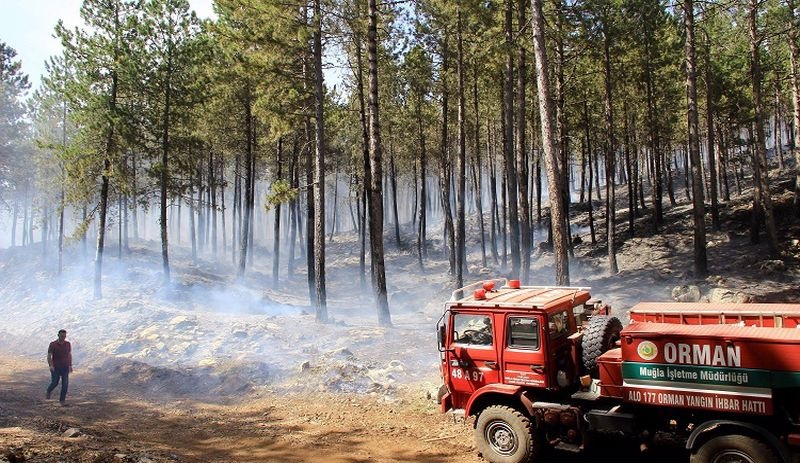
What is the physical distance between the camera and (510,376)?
7680 mm

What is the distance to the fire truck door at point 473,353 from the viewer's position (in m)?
7.84

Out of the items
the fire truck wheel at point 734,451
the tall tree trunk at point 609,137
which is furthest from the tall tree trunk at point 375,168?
the tall tree trunk at point 609,137

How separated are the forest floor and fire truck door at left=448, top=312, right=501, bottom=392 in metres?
1.33

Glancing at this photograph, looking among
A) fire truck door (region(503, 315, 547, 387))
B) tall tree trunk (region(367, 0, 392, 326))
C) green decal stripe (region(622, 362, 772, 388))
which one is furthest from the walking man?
green decal stripe (region(622, 362, 772, 388))

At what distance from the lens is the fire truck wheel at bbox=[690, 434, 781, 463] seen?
5793 mm

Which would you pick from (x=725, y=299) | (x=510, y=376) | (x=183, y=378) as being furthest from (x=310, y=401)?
(x=725, y=299)

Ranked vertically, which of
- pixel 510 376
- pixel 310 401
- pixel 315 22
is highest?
pixel 315 22

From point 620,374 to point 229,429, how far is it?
7.70 m

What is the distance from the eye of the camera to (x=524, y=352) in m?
7.55

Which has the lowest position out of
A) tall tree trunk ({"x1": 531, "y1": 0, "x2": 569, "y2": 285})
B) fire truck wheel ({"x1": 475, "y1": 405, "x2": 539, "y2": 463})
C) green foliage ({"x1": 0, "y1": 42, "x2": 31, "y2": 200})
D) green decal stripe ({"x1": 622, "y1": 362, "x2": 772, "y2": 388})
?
fire truck wheel ({"x1": 475, "y1": 405, "x2": 539, "y2": 463})

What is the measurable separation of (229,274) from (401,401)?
93.6 ft

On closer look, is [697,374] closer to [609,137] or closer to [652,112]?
[609,137]

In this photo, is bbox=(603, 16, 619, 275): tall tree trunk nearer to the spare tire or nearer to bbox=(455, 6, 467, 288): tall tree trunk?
bbox=(455, 6, 467, 288): tall tree trunk

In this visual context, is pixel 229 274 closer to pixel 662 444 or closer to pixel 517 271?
pixel 517 271
